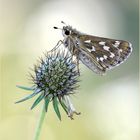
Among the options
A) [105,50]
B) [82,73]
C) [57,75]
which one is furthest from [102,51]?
[82,73]

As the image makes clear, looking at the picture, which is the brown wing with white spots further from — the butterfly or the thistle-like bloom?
the thistle-like bloom

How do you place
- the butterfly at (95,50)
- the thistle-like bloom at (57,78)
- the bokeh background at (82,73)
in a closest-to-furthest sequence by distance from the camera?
the thistle-like bloom at (57,78)
the butterfly at (95,50)
the bokeh background at (82,73)

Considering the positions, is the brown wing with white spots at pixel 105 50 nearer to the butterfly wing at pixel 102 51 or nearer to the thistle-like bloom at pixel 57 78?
the butterfly wing at pixel 102 51

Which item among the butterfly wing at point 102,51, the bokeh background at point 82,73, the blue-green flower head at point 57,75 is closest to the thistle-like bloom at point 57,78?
the blue-green flower head at point 57,75

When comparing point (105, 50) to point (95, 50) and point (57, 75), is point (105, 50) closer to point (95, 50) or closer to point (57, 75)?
point (95, 50)

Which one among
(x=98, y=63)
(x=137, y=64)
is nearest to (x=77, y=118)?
(x=137, y=64)

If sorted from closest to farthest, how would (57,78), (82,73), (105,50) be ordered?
(57,78), (105,50), (82,73)
